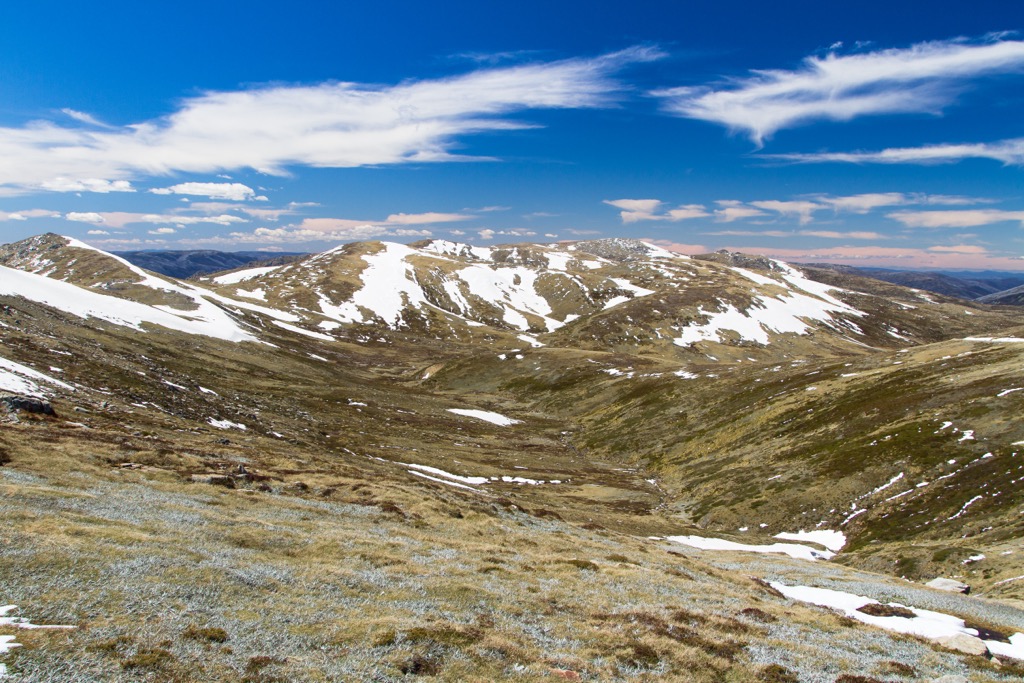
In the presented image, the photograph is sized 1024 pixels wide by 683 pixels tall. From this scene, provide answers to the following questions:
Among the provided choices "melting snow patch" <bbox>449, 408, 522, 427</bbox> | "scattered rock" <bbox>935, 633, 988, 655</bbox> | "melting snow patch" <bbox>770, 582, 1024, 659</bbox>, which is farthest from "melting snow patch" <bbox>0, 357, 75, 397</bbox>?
"melting snow patch" <bbox>449, 408, 522, 427</bbox>

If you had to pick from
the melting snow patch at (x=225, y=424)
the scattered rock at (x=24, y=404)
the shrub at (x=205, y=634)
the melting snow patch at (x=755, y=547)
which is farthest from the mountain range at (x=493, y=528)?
the melting snow patch at (x=225, y=424)

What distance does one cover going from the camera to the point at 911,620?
27594mm

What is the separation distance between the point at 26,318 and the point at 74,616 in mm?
102680

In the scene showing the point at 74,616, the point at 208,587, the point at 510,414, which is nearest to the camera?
the point at 74,616

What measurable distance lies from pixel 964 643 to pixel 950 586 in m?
17.4

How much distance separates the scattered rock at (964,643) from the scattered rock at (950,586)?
48.9 ft

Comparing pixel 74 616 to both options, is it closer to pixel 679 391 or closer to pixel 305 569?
pixel 305 569

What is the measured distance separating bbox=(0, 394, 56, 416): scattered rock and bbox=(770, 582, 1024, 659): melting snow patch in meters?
59.3

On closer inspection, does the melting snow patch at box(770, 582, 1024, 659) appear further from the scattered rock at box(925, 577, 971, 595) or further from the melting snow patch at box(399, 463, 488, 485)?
the melting snow patch at box(399, 463, 488, 485)

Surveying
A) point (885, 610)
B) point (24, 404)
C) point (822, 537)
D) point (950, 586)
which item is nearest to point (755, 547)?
point (822, 537)

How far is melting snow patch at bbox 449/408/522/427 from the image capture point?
436 ft

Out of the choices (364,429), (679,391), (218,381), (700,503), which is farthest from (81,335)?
(679,391)

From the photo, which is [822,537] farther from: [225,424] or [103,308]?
[103,308]

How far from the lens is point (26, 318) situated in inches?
3514
